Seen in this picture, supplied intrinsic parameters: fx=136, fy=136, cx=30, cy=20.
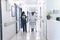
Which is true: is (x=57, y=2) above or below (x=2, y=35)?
above

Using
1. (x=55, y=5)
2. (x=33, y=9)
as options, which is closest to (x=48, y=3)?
(x=55, y=5)

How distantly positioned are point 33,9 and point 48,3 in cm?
1564

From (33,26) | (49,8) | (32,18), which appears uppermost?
(49,8)

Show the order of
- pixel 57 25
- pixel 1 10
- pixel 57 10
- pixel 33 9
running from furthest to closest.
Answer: pixel 33 9
pixel 57 10
pixel 1 10
pixel 57 25

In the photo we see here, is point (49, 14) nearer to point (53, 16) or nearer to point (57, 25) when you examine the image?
point (53, 16)

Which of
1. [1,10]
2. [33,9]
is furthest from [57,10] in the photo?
[33,9]

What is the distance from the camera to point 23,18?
1262 cm

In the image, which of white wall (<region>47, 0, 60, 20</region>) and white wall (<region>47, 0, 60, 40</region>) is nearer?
white wall (<region>47, 0, 60, 40</region>)

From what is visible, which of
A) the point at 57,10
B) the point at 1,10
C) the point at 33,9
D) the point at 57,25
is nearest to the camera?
the point at 57,25

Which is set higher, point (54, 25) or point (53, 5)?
point (53, 5)

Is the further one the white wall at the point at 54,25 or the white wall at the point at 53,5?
the white wall at the point at 53,5

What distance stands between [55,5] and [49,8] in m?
0.76

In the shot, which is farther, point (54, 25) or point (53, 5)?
point (53, 5)

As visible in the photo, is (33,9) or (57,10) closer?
(57,10)
